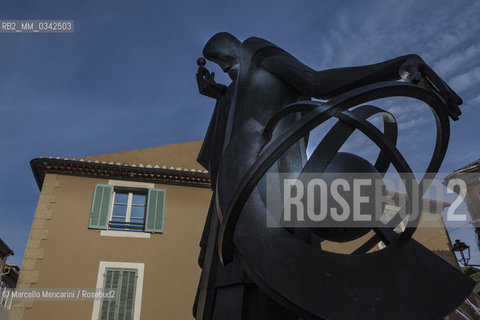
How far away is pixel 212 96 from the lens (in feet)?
11.3

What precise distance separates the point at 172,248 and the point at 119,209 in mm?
2134

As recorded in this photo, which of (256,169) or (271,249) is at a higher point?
(256,169)

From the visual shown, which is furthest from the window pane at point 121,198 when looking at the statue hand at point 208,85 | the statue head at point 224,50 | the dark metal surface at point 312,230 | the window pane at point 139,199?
the dark metal surface at point 312,230

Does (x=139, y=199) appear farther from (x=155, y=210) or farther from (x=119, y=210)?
(x=155, y=210)


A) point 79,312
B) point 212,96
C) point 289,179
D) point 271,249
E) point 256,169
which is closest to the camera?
point 256,169

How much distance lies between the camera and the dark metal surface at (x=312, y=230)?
5.77ft

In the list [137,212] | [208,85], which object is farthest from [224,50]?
[137,212]

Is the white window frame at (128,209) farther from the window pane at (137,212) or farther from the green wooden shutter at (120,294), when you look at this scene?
the green wooden shutter at (120,294)

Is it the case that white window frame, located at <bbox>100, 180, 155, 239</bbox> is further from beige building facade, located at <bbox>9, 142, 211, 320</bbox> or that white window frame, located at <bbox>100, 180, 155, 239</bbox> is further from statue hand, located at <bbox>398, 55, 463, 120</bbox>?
statue hand, located at <bbox>398, 55, 463, 120</bbox>

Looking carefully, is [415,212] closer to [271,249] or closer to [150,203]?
[271,249]

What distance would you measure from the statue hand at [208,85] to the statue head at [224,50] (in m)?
0.14

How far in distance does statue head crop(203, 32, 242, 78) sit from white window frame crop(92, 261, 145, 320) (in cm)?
1026

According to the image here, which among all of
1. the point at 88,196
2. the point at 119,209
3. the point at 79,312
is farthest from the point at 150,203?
the point at 79,312

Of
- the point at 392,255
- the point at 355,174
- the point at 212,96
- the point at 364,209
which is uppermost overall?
the point at 212,96
